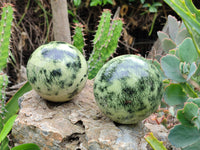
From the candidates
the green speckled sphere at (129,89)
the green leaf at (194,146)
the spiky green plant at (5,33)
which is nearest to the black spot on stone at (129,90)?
the green speckled sphere at (129,89)

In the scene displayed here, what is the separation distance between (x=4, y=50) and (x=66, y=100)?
1.70 feet

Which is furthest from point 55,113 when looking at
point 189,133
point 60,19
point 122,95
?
point 60,19

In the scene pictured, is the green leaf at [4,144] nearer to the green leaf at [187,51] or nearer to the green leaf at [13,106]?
the green leaf at [13,106]

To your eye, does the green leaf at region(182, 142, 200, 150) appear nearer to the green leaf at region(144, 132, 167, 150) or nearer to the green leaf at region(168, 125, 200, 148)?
the green leaf at region(168, 125, 200, 148)

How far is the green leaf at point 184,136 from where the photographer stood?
26.0 inches

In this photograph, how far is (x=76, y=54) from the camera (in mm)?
951

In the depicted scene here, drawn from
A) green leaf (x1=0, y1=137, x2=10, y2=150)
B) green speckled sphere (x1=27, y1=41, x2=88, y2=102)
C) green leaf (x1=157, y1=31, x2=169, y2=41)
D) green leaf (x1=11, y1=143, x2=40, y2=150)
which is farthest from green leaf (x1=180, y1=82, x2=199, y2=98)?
green leaf (x1=0, y1=137, x2=10, y2=150)

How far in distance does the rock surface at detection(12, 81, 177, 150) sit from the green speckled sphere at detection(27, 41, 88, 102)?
3.2 inches

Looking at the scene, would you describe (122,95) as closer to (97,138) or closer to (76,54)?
(97,138)

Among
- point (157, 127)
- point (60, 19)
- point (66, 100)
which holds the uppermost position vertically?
point (60, 19)

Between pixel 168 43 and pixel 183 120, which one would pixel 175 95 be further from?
pixel 168 43

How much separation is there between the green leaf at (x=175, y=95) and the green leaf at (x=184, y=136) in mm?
97

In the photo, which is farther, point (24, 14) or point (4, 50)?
point (24, 14)

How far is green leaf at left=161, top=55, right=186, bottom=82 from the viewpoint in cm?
70
